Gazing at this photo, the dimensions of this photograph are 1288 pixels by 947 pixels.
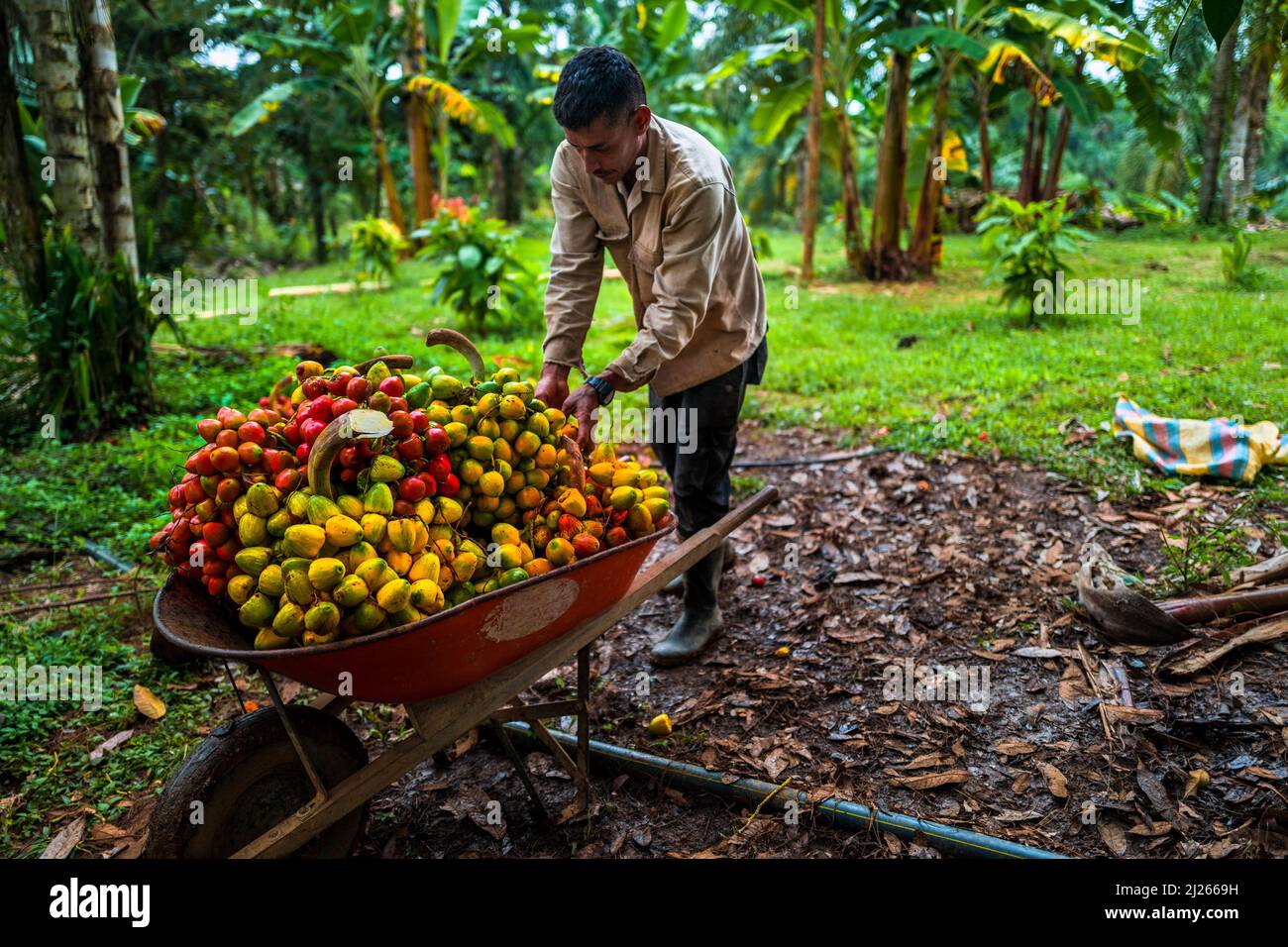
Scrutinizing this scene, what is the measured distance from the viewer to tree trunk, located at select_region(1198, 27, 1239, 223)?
46.8 ft

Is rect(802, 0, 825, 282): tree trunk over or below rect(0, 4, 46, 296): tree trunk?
over

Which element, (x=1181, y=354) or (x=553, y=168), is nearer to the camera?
(x=553, y=168)

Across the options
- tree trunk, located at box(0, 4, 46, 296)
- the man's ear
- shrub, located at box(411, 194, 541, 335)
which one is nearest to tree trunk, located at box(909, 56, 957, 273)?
shrub, located at box(411, 194, 541, 335)

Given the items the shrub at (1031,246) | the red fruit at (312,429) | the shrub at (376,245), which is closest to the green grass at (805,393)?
the shrub at (1031,246)

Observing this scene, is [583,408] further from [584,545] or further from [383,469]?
[383,469]

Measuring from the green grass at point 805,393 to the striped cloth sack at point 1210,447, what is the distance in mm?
118

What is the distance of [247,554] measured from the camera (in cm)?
203

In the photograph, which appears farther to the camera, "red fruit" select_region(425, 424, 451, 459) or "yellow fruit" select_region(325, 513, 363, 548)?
"red fruit" select_region(425, 424, 451, 459)

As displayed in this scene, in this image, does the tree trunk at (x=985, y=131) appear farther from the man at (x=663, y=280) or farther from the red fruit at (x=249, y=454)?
the red fruit at (x=249, y=454)

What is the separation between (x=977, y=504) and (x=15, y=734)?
15.1ft

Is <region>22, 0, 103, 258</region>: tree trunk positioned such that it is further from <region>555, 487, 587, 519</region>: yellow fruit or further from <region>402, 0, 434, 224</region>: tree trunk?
<region>402, 0, 434, 224</region>: tree trunk

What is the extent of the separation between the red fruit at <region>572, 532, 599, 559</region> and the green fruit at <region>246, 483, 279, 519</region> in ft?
2.67

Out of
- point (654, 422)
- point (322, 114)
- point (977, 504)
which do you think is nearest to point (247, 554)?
point (654, 422)
